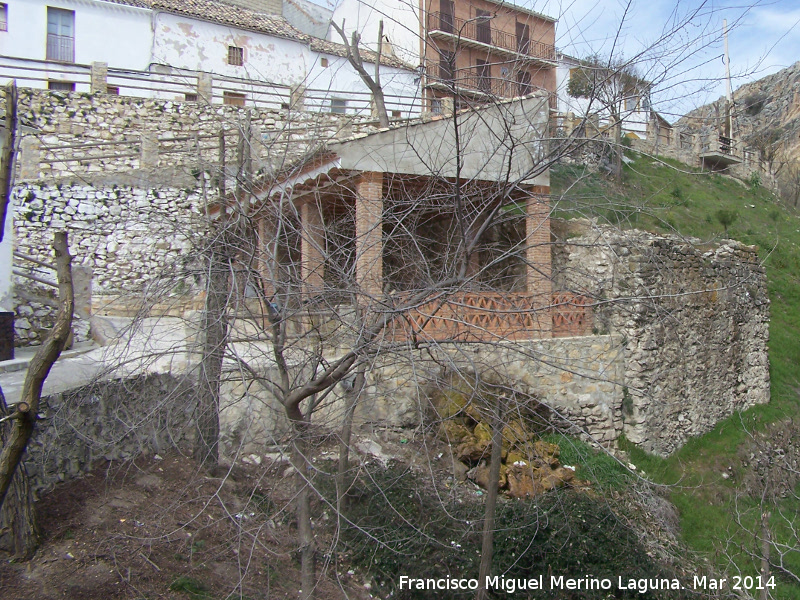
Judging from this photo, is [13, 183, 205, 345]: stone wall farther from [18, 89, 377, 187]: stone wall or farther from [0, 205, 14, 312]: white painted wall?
[0, 205, 14, 312]: white painted wall

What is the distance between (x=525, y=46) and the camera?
167 inches

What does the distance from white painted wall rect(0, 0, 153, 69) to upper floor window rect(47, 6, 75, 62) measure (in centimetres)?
14

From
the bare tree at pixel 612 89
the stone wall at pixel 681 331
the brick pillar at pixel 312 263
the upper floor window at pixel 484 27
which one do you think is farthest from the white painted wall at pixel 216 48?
the bare tree at pixel 612 89

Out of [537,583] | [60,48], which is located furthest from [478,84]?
[60,48]

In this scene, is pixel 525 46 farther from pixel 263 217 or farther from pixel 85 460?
pixel 85 460

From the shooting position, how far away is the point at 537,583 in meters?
5.41

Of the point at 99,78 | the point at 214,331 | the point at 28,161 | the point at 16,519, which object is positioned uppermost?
the point at 99,78

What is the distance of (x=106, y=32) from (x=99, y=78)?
5.33m

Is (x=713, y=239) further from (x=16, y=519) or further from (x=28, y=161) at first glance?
(x=28, y=161)

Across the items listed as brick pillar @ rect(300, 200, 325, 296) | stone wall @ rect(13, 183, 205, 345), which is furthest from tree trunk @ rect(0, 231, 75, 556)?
stone wall @ rect(13, 183, 205, 345)

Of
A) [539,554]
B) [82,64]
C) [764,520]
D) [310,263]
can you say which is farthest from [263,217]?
[82,64]

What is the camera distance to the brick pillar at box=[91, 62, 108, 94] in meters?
15.5

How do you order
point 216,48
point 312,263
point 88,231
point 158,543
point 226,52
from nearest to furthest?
point 312,263, point 158,543, point 88,231, point 216,48, point 226,52

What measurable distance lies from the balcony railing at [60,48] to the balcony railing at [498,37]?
19427 millimetres
